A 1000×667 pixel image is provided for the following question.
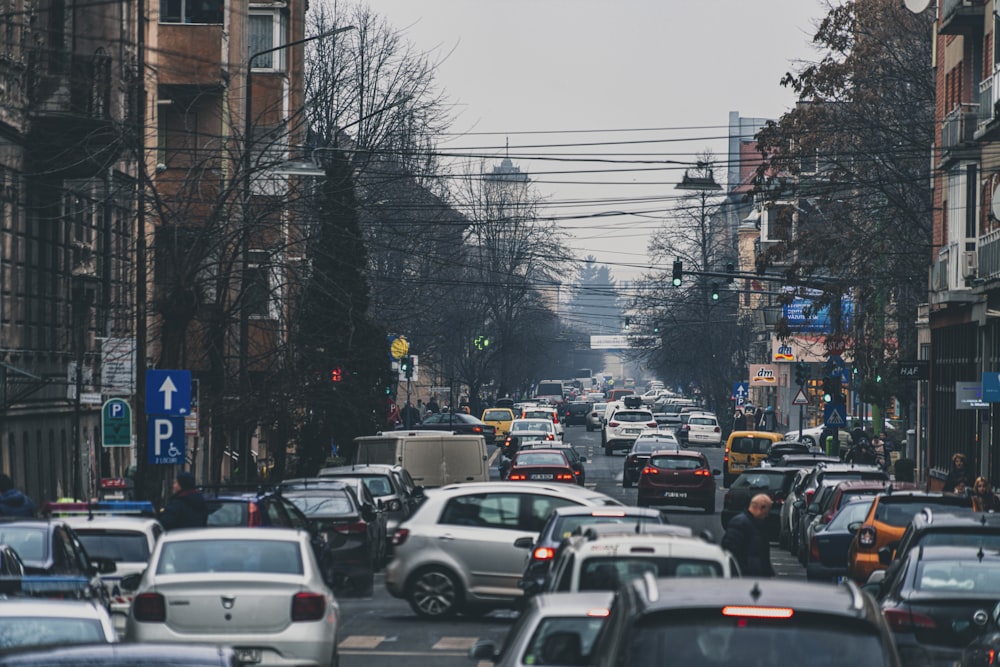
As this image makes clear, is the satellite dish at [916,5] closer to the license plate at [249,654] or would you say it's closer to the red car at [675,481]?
the red car at [675,481]

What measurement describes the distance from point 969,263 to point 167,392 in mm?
21167

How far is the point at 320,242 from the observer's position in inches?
1624

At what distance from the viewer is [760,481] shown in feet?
121

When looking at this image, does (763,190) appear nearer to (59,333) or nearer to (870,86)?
(870,86)

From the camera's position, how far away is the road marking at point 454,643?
1844 centimetres

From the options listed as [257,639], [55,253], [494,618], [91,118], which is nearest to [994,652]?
[257,639]

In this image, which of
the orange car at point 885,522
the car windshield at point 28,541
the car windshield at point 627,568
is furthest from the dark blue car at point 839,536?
the car windshield at point 627,568

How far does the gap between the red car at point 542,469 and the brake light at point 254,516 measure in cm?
1703

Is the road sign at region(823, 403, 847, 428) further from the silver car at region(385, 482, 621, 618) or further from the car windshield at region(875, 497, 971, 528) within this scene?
the silver car at region(385, 482, 621, 618)

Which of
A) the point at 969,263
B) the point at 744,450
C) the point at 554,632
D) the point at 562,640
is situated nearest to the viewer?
the point at 562,640

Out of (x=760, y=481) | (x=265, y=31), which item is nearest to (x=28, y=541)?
(x=760, y=481)

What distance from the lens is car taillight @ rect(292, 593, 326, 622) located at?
48.3 feet

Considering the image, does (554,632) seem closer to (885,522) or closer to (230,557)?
(230,557)

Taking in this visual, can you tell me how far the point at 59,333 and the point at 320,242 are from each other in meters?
6.01
